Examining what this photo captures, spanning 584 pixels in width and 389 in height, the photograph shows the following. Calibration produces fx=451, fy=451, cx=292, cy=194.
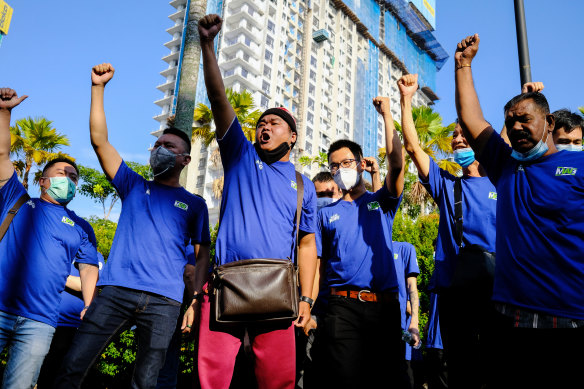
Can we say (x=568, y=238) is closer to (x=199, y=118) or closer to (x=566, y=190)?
(x=566, y=190)

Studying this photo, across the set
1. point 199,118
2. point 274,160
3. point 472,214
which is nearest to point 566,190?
point 472,214

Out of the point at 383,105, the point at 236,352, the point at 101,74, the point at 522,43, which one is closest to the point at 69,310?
the point at 101,74

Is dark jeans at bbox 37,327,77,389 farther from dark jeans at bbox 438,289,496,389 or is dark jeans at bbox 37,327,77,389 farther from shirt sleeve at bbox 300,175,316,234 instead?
dark jeans at bbox 438,289,496,389

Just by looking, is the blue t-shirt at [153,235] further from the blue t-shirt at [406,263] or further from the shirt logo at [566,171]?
the blue t-shirt at [406,263]

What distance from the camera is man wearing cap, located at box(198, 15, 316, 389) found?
2738 mm

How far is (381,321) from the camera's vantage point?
12.1 feet

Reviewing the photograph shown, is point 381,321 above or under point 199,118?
under

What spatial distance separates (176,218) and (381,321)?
6.21 feet

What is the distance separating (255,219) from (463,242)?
1795 mm

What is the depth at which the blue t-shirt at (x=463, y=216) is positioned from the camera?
12.0ft

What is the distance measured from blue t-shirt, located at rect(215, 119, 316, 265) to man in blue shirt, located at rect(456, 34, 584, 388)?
50.3 inches

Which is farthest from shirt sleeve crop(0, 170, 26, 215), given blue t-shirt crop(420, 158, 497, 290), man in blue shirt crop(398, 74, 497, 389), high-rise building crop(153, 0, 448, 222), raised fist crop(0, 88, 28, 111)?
high-rise building crop(153, 0, 448, 222)

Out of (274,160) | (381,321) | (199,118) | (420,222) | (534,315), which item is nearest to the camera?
(534,315)

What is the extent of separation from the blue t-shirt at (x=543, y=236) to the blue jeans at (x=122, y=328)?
2304 millimetres
